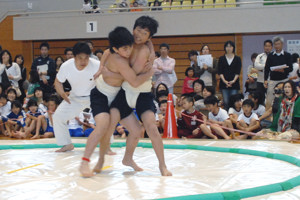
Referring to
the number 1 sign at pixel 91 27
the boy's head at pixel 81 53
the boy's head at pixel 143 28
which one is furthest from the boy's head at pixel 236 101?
the number 1 sign at pixel 91 27

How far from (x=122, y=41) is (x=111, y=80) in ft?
1.11

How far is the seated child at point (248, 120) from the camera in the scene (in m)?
5.36

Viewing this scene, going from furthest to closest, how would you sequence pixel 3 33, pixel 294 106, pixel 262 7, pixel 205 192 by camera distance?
pixel 3 33, pixel 262 7, pixel 294 106, pixel 205 192

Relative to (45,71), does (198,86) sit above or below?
below

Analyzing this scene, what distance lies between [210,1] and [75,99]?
5.67m

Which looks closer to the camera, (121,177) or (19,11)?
(121,177)

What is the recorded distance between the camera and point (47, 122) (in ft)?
19.5

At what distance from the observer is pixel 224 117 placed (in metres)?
5.42

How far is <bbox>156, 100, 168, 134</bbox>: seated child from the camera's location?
556cm

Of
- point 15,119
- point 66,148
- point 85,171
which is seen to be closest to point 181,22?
point 15,119

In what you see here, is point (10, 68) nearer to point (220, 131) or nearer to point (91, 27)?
point (91, 27)

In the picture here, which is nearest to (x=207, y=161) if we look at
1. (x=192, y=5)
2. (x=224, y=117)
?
(x=224, y=117)

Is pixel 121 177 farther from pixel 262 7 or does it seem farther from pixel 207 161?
pixel 262 7

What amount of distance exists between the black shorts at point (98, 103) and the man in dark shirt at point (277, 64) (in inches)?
145
